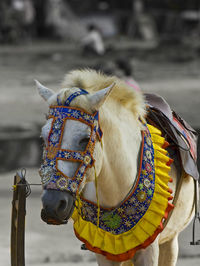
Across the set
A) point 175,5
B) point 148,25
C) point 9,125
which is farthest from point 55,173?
point 175,5

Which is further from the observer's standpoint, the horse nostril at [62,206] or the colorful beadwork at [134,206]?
the colorful beadwork at [134,206]

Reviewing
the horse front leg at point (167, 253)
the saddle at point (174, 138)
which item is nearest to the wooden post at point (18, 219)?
the saddle at point (174, 138)

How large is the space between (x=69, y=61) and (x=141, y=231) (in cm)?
1761

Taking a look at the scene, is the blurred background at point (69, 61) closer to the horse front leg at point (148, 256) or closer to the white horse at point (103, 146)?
the white horse at point (103, 146)

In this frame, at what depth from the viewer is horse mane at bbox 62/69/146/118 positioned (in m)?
3.27

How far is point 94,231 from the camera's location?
11.5ft

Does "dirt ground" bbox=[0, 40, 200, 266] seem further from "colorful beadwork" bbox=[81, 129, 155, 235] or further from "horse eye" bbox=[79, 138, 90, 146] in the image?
"horse eye" bbox=[79, 138, 90, 146]

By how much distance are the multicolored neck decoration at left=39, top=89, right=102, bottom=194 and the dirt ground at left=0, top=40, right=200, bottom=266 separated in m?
2.97

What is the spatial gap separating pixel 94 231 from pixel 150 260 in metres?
0.36

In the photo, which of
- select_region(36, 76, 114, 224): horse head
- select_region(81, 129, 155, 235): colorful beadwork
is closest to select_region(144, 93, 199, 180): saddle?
select_region(81, 129, 155, 235): colorful beadwork

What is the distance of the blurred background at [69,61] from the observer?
22.4 ft

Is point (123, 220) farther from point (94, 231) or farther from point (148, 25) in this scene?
point (148, 25)

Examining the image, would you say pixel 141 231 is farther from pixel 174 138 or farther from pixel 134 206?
pixel 174 138

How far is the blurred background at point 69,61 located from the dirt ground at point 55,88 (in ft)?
0.03
